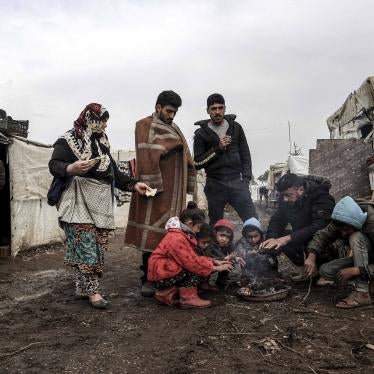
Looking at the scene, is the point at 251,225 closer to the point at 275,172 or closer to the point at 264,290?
the point at 264,290

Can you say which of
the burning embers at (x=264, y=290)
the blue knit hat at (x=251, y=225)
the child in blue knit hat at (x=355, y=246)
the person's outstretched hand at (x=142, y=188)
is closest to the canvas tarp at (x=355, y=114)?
the blue knit hat at (x=251, y=225)

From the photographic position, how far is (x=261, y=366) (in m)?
2.25

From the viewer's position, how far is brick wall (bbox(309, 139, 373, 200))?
7648 millimetres

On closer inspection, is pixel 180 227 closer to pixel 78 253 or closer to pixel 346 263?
pixel 78 253

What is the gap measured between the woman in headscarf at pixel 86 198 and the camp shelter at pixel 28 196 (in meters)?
3.73

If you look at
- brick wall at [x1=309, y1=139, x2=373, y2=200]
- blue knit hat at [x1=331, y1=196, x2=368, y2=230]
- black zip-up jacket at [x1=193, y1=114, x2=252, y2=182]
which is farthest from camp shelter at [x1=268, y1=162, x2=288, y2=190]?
blue knit hat at [x1=331, y1=196, x2=368, y2=230]

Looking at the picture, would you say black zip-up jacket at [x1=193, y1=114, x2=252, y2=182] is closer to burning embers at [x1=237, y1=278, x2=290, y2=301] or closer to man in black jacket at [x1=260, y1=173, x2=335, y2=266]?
man in black jacket at [x1=260, y1=173, x2=335, y2=266]

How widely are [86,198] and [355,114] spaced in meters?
7.23

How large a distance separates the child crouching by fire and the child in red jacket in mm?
499

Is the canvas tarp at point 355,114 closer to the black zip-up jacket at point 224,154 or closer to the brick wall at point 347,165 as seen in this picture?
the brick wall at point 347,165

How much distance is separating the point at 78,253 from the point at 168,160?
50.4 inches

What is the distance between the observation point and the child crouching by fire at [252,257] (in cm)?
394

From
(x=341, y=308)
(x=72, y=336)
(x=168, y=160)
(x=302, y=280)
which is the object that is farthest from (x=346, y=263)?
(x=72, y=336)

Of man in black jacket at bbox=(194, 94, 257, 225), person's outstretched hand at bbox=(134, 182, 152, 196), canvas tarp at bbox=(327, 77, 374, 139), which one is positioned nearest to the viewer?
person's outstretched hand at bbox=(134, 182, 152, 196)
